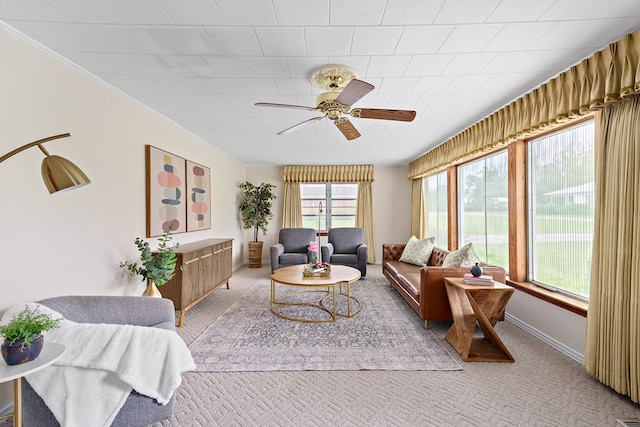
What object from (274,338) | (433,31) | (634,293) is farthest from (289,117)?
(634,293)

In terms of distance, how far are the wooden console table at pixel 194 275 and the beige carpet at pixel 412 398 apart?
1.09 meters

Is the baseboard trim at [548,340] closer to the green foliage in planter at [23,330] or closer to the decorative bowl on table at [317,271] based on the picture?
the decorative bowl on table at [317,271]

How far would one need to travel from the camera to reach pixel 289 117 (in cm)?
334

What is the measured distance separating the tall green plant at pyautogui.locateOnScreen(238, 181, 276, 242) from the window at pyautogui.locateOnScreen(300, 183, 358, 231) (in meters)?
0.93

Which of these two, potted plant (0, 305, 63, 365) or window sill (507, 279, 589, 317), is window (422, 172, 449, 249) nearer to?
window sill (507, 279, 589, 317)

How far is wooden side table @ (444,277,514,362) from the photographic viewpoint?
2.47 m

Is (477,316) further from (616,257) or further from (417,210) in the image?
(417,210)

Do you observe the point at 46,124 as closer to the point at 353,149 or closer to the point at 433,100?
the point at 433,100

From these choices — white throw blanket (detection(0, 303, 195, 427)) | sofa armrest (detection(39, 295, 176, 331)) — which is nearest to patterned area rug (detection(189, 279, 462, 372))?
sofa armrest (detection(39, 295, 176, 331))

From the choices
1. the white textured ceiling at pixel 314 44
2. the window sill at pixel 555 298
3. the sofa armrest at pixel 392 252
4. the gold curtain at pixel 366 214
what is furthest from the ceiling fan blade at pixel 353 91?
the gold curtain at pixel 366 214

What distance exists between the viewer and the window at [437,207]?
5391 millimetres

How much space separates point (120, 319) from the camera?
2.01 meters

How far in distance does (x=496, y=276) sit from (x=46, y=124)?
4.09 metres

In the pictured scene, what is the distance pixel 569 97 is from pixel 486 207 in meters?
1.98
